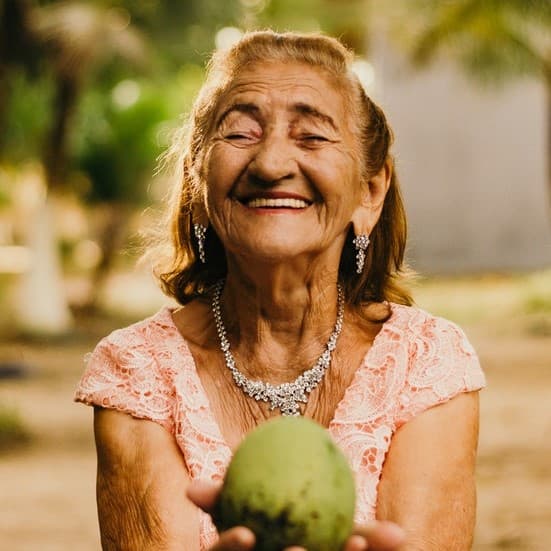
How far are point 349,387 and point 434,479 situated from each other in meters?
0.31

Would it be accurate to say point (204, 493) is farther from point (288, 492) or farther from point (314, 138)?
point (314, 138)

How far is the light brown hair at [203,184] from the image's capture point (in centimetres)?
265

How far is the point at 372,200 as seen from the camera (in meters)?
2.78

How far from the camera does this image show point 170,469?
8.36 ft

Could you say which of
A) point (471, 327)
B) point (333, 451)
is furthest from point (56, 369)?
point (333, 451)

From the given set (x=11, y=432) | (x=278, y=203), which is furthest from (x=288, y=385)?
(x=11, y=432)

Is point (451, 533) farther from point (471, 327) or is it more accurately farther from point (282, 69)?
point (471, 327)

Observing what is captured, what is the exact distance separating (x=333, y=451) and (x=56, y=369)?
10591 mm

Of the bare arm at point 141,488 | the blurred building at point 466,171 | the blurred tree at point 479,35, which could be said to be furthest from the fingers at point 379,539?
the blurred building at point 466,171

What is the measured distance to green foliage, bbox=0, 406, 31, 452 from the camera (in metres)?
8.48

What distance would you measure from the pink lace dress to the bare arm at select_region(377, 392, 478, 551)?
0.09 ft

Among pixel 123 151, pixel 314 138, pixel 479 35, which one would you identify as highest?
pixel 479 35

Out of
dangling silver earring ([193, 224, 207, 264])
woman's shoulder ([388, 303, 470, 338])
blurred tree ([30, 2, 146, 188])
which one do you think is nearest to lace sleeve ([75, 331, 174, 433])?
dangling silver earring ([193, 224, 207, 264])

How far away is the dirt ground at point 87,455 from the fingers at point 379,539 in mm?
4519
